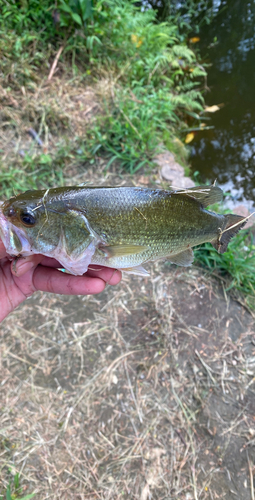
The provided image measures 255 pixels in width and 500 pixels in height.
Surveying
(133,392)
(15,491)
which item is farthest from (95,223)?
(15,491)

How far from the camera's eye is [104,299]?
3303 millimetres

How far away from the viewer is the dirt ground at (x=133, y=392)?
246 cm

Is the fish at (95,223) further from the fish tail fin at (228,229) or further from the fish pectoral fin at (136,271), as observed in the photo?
the fish tail fin at (228,229)

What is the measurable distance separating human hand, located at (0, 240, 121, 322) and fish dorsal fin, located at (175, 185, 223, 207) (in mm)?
908

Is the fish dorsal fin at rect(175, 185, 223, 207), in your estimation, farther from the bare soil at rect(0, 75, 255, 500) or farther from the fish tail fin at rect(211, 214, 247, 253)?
the bare soil at rect(0, 75, 255, 500)

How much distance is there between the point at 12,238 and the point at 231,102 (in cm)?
632

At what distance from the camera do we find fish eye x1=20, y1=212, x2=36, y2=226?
1744mm

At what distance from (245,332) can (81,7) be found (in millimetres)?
5448

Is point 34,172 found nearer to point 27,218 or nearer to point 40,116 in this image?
point 40,116

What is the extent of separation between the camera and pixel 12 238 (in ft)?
5.79

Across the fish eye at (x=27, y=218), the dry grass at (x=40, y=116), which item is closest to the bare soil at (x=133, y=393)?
the fish eye at (x=27, y=218)

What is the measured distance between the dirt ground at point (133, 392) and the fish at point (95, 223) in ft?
4.57

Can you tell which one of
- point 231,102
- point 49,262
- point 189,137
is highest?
point 231,102

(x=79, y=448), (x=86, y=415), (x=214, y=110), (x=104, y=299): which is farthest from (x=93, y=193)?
(x=214, y=110)
